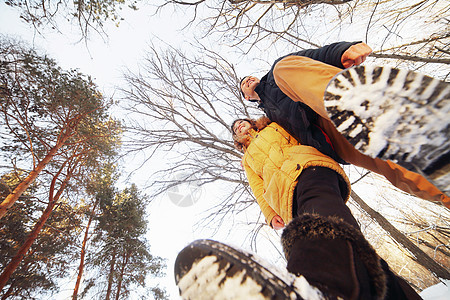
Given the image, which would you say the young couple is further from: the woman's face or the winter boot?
the woman's face

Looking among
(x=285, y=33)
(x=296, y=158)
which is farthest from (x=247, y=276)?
(x=285, y=33)

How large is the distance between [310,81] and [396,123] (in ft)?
1.30

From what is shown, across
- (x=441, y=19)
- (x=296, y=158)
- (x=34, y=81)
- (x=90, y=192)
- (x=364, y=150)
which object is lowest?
(x=364, y=150)

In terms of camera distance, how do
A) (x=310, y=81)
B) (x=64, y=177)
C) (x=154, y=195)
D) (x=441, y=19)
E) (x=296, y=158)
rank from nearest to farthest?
(x=310, y=81) < (x=296, y=158) < (x=441, y=19) < (x=154, y=195) < (x=64, y=177)

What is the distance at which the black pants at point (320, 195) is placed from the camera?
72 centimetres

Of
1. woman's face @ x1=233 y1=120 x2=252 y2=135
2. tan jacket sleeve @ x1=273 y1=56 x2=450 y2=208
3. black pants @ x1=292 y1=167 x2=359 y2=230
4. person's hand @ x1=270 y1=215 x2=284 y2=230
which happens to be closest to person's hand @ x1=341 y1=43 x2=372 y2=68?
tan jacket sleeve @ x1=273 y1=56 x2=450 y2=208

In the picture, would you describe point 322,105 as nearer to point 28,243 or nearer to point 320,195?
point 320,195

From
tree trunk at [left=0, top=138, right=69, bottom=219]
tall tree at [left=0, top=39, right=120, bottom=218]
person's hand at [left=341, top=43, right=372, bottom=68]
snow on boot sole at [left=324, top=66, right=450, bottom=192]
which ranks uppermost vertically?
tall tree at [left=0, top=39, right=120, bottom=218]

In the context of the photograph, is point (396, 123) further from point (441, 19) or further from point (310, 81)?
point (441, 19)

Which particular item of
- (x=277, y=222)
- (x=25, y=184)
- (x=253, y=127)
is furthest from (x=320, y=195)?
(x=25, y=184)

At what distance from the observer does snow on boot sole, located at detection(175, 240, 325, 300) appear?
0.36m

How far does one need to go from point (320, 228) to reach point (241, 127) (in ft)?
5.11

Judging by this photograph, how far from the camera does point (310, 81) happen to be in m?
0.84

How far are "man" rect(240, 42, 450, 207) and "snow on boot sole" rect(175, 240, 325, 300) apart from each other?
2.52 ft
